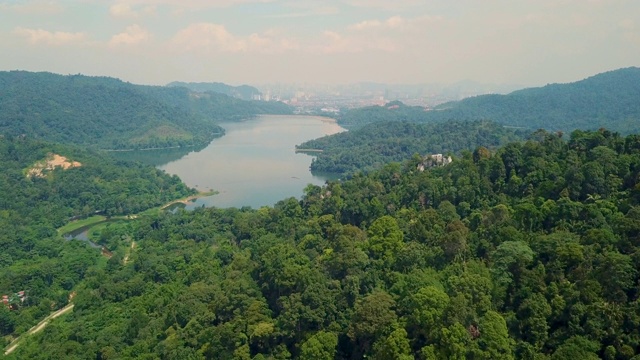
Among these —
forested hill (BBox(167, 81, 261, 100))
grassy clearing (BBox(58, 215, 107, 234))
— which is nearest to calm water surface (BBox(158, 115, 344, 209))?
grassy clearing (BBox(58, 215, 107, 234))

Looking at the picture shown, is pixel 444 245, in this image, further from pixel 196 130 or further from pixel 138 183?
pixel 196 130

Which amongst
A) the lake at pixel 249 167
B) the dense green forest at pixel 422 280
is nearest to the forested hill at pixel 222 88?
the lake at pixel 249 167

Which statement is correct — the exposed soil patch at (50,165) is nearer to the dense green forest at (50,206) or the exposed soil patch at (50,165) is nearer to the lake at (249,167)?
the dense green forest at (50,206)

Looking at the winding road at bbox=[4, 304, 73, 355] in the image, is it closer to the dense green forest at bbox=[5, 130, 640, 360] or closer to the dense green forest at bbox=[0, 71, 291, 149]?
the dense green forest at bbox=[5, 130, 640, 360]

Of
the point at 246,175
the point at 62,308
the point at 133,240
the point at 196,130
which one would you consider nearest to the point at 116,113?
the point at 196,130

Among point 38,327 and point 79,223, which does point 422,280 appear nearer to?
point 38,327

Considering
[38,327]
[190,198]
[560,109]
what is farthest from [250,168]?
[560,109]
